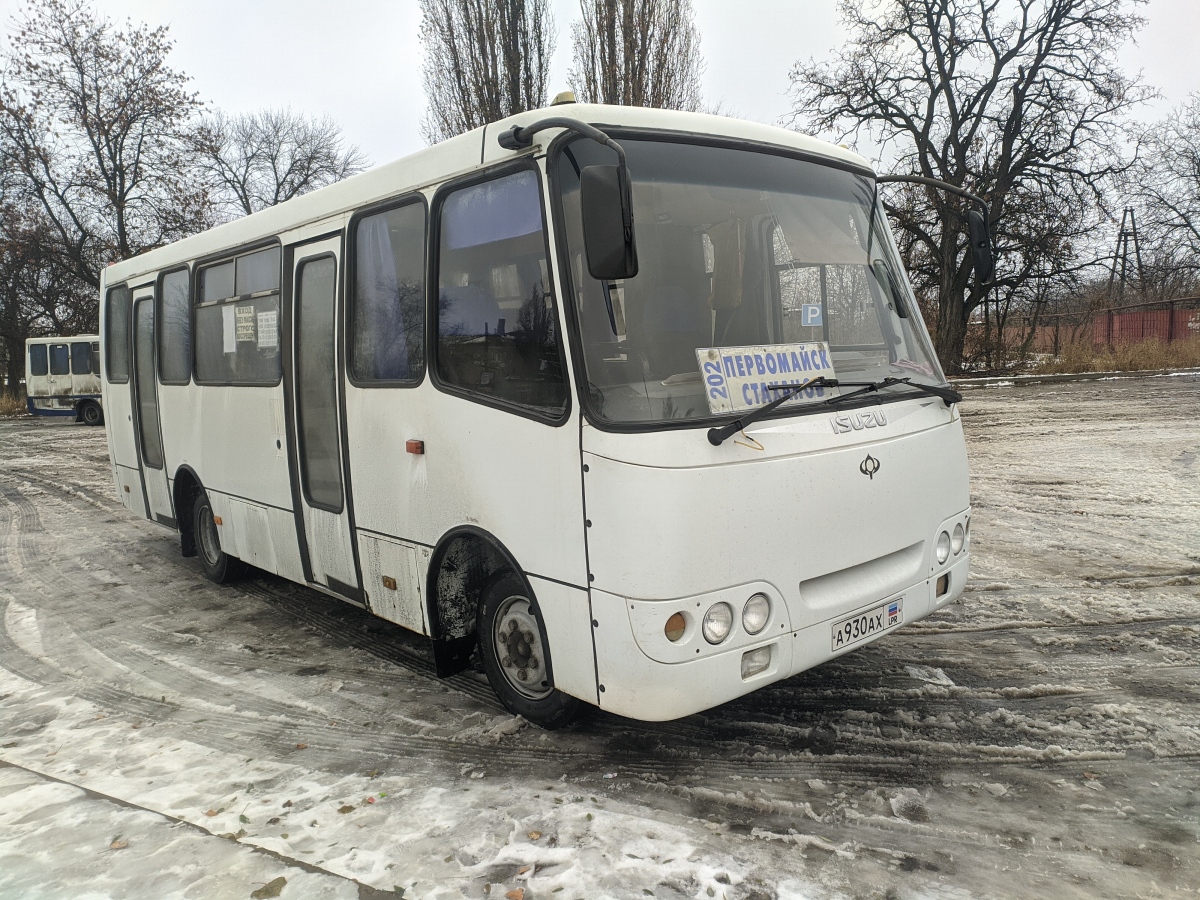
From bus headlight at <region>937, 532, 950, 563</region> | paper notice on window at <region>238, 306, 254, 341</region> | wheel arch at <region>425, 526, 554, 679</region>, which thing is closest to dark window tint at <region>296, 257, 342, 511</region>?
paper notice on window at <region>238, 306, 254, 341</region>

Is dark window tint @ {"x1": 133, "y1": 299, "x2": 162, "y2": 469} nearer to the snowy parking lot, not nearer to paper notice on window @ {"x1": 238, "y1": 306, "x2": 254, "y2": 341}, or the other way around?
the snowy parking lot

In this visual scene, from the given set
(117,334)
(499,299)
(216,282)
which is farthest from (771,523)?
(117,334)

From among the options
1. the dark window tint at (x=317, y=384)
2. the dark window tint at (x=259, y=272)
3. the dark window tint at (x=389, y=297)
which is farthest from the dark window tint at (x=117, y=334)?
the dark window tint at (x=389, y=297)

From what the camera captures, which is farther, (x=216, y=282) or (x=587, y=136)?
(x=216, y=282)

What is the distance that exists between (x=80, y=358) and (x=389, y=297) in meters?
30.1

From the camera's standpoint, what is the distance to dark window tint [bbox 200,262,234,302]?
6711 mm

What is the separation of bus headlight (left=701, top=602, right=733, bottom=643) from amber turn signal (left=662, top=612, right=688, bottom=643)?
0.25ft

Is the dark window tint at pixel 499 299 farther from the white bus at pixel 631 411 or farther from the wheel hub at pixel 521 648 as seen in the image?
the wheel hub at pixel 521 648

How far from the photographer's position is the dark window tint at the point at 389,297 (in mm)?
4586

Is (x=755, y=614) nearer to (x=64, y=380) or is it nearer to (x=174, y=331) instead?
(x=174, y=331)

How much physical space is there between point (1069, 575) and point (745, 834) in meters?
4.20

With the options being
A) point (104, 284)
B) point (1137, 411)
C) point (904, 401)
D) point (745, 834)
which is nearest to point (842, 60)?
point (1137, 411)

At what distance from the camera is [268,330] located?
6.11m

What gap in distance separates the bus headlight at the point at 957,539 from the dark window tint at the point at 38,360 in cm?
3282
